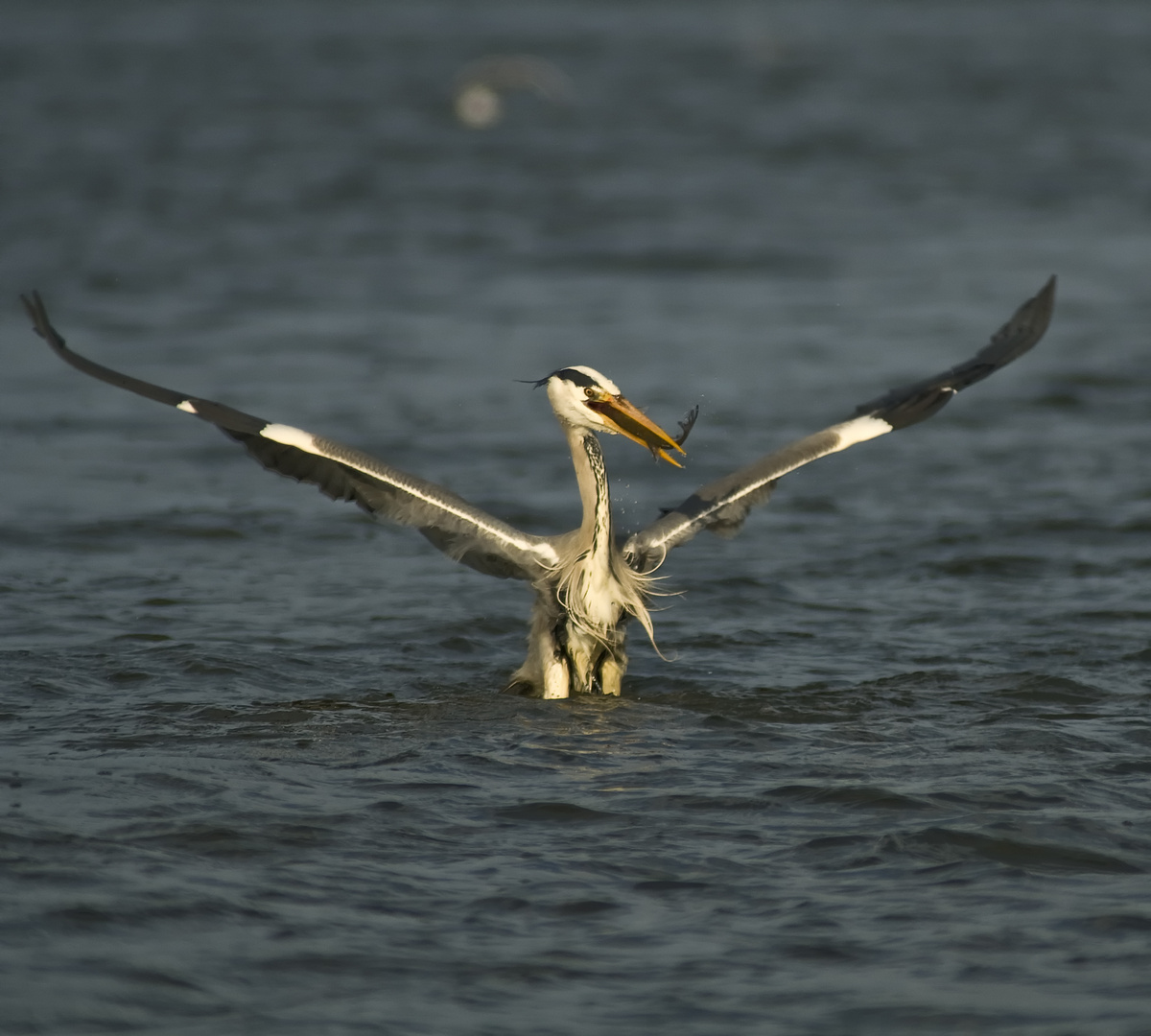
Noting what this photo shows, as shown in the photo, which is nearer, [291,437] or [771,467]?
[291,437]

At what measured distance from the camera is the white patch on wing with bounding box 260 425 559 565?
8648 mm

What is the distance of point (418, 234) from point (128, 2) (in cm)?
2979

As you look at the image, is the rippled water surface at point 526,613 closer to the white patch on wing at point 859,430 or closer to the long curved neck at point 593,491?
the long curved neck at point 593,491

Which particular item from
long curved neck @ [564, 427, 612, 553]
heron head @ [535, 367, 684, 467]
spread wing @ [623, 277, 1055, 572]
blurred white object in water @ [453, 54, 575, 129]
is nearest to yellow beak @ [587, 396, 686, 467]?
heron head @ [535, 367, 684, 467]

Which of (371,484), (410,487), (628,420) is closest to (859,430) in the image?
(628,420)

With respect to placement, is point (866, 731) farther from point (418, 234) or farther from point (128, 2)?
point (128, 2)

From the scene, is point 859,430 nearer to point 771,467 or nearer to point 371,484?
point 771,467

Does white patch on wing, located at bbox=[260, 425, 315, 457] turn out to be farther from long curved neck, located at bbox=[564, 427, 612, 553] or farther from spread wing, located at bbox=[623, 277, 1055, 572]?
spread wing, located at bbox=[623, 277, 1055, 572]

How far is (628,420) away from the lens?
8484 mm

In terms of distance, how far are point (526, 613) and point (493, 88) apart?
69.6 ft

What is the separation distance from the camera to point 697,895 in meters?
6.19

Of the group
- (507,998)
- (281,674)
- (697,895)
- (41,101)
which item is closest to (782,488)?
(281,674)

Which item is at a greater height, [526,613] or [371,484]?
[371,484]

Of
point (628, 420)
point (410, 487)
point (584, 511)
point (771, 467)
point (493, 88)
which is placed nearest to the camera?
point (628, 420)
